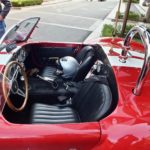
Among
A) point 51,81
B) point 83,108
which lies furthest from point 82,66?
point 83,108

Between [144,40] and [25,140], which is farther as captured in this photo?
[144,40]

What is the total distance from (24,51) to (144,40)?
1805 millimetres

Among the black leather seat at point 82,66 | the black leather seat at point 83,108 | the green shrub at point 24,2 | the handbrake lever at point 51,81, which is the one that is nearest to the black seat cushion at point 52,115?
the black leather seat at point 83,108

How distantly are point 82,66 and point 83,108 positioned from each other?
827mm

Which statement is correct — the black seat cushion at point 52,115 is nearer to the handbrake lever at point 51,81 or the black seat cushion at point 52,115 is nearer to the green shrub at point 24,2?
the handbrake lever at point 51,81

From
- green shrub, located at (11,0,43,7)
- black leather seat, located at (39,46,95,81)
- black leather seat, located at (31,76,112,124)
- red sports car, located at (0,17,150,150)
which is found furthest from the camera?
green shrub, located at (11,0,43,7)

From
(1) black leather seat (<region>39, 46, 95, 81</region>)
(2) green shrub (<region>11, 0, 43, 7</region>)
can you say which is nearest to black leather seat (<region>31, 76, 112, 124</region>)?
(1) black leather seat (<region>39, 46, 95, 81</region>)

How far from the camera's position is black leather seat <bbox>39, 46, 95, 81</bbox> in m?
3.77

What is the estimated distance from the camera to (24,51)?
3.98 meters

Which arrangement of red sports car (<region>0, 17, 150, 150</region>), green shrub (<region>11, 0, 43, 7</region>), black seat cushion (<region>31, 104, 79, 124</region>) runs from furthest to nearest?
green shrub (<region>11, 0, 43, 7</region>) < black seat cushion (<region>31, 104, 79, 124</region>) < red sports car (<region>0, 17, 150, 150</region>)

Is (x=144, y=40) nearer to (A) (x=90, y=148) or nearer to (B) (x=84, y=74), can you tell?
(A) (x=90, y=148)

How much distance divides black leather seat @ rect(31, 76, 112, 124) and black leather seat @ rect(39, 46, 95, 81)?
0.51 metres

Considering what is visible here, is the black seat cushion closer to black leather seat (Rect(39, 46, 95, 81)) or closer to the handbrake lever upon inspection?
black leather seat (Rect(39, 46, 95, 81))

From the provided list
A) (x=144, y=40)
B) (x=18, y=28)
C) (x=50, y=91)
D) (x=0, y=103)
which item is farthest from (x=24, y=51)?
(x=144, y=40)
